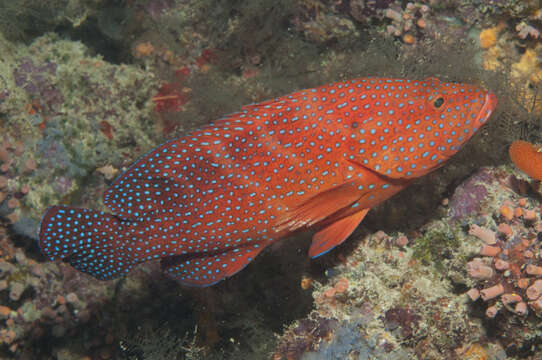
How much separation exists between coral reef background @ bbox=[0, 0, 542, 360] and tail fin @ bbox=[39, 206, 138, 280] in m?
1.63

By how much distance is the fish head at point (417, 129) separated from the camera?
3.32 m

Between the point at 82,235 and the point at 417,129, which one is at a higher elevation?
the point at 417,129

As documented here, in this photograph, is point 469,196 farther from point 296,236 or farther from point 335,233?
point 296,236

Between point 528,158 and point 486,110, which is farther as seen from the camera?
point 528,158

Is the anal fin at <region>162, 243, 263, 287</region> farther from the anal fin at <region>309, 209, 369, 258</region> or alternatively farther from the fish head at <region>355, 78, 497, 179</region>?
the fish head at <region>355, 78, 497, 179</region>

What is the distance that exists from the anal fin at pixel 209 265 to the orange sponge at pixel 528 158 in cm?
268

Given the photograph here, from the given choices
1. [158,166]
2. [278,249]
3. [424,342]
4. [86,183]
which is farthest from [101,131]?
[424,342]

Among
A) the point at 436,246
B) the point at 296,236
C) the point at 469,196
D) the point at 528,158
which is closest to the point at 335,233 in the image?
the point at 296,236

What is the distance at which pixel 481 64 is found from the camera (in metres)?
4.71

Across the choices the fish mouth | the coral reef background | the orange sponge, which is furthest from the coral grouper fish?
the coral reef background

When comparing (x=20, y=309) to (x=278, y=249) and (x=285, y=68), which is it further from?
(x=285, y=68)

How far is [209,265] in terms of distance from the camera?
12.5ft

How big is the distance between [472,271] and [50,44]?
6.85 metres

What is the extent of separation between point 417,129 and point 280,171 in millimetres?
1280
